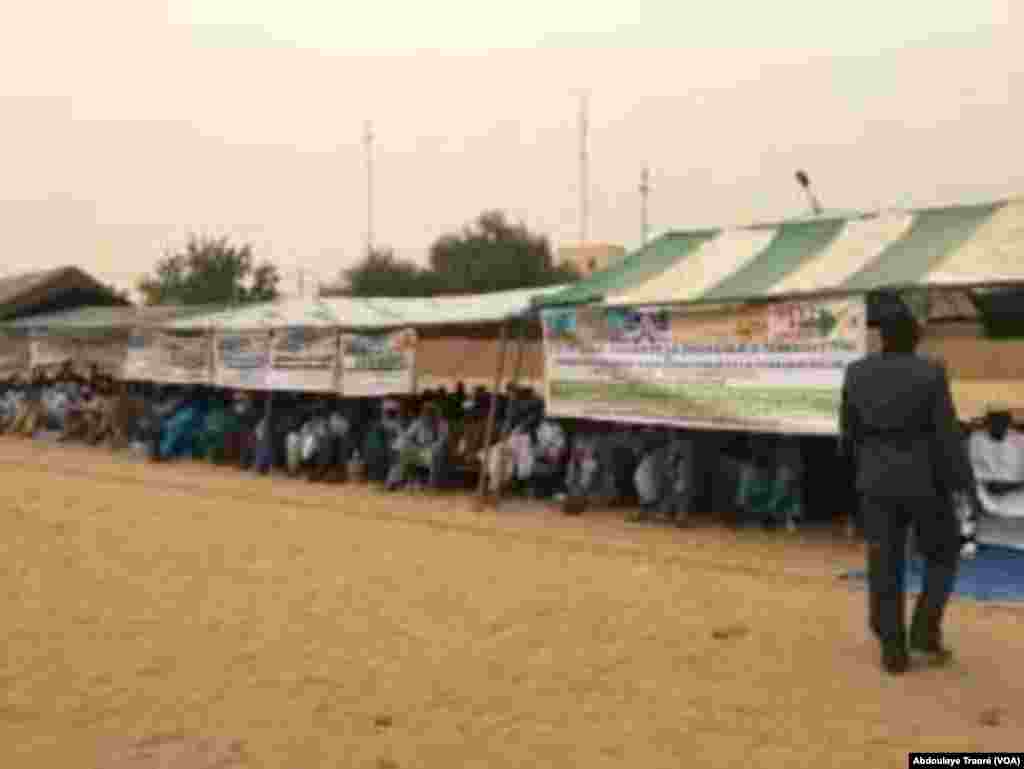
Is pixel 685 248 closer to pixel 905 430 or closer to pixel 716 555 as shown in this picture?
pixel 716 555

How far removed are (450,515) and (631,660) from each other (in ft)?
19.8

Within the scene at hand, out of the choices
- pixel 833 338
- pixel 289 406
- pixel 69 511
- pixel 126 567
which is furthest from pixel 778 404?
pixel 289 406

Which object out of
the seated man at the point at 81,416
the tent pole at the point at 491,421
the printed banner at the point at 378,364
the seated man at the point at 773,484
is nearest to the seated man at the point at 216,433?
the printed banner at the point at 378,364

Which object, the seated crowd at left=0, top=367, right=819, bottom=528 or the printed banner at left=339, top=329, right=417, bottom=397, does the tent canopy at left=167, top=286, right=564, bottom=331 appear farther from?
the seated crowd at left=0, top=367, right=819, bottom=528

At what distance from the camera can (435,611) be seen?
809 centimetres

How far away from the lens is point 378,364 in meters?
15.3

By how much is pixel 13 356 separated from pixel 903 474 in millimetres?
21721

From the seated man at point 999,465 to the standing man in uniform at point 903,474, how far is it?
3.50m

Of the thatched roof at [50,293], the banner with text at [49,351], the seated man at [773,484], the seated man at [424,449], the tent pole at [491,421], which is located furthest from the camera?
the thatched roof at [50,293]

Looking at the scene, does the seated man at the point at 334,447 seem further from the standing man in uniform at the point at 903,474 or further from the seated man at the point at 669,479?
A: the standing man in uniform at the point at 903,474

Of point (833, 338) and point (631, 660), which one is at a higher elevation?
point (833, 338)

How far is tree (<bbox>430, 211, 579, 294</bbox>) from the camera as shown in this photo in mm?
48000

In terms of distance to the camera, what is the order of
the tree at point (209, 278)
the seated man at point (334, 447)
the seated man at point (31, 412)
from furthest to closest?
the tree at point (209, 278)
the seated man at point (31, 412)
the seated man at point (334, 447)

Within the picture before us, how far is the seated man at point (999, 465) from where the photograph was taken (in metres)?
9.55
